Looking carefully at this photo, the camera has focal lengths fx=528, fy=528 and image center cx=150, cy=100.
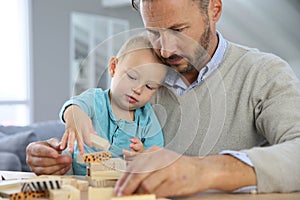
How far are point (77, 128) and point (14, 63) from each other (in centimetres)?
340

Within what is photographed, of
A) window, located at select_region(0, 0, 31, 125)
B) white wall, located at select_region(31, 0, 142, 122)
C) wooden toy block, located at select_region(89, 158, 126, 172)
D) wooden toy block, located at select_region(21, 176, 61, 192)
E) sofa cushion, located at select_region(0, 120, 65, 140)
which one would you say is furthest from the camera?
white wall, located at select_region(31, 0, 142, 122)

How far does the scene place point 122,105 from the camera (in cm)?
105

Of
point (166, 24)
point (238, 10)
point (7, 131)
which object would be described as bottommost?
point (7, 131)

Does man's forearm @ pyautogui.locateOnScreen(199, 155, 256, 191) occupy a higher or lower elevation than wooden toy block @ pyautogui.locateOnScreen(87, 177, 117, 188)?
higher

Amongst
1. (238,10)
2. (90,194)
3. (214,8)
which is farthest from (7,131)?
(238,10)

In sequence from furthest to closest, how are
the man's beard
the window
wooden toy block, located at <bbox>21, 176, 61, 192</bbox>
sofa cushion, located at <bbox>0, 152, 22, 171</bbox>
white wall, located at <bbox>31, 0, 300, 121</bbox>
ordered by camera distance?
the window < white wall, located at <bbox>31, 0, 300, 121</bbox> < sofa cushion, located at <bbox>0, 152, 22, 171</bbox> < the man's beard < wooden toy block, located at <bbox>21, 176, 61, 192</bbox>

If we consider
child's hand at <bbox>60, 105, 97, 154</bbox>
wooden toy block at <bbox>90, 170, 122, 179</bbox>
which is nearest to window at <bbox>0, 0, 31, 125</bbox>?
child's hand at <bbox>60, 105, 97, 154</bbox>

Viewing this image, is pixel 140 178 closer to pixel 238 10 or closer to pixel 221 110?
pixel 221 110

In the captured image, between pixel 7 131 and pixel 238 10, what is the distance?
2.20 metres

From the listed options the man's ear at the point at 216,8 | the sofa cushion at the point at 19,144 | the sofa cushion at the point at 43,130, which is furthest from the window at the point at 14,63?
the man's ear at the point at 216,8

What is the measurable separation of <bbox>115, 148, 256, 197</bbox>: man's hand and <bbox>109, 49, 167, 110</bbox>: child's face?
0.52 ft

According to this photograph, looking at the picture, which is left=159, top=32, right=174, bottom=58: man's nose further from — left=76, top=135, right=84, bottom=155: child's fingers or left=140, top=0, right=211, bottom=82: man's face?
left=76, top=135, right=84, bottom=155: child's fingers

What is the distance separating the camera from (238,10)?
4.09 m

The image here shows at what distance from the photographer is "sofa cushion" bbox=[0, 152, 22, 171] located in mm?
2365
